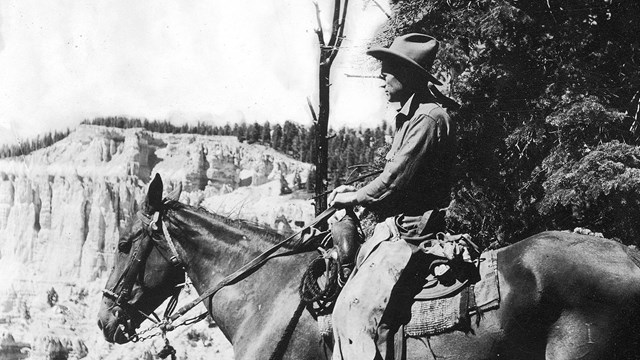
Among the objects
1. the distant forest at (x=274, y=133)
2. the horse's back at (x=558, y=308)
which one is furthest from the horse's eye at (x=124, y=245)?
the distant forest at (x=274, y=133)

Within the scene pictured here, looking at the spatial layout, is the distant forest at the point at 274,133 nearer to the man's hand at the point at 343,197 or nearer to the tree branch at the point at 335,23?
the tree branch at the point at 335,23

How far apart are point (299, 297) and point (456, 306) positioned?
1375 millimetres

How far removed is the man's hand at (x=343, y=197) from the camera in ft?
18.4

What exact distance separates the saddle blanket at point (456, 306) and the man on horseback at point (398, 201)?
0.46ft

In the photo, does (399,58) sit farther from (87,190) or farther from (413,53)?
(87,190)

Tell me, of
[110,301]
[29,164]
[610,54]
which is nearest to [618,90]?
[610,54]

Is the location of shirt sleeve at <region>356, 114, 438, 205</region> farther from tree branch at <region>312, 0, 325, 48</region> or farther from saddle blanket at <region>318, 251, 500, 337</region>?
tree branch at <region>312, 0, 325, 48</region>

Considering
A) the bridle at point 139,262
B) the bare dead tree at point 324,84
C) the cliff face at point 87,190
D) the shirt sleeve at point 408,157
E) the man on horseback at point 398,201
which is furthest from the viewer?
the cliff face at point 87,190

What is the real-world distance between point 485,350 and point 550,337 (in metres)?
0.42

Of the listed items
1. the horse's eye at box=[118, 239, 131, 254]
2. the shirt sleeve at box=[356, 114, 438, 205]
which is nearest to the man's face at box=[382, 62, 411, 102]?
the shirt sleeve at box=[356, 114, 438, 205]

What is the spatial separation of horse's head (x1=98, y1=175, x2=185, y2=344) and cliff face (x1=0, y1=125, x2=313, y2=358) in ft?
213

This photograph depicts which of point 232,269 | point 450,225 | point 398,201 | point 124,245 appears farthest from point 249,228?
point 450,225

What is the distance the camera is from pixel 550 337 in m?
4.80

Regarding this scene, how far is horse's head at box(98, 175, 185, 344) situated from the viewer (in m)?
6.66
